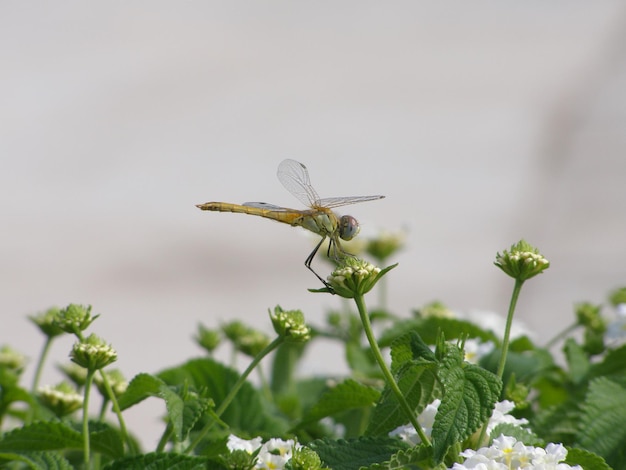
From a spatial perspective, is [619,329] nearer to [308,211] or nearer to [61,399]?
[308,211]

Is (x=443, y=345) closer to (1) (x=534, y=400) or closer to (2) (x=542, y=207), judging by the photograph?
(1) (x=534, y=400)

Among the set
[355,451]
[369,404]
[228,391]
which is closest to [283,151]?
[228,391]

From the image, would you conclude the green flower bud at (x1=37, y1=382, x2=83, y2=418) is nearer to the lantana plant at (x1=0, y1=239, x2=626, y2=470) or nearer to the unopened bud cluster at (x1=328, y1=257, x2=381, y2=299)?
the lantana plant at (x1=0, y1=239, x2=626, y2=470)

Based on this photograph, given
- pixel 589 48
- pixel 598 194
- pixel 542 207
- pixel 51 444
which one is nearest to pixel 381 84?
pixel 589 48

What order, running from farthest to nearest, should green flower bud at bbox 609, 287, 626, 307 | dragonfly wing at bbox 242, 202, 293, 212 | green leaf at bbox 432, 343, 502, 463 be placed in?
green flower bud at bbox 609, 287, 626, 307 → dragonfly wing at bbox 242, 202, 293, 212 → green leaf at bbox 432, 343, 502, 463

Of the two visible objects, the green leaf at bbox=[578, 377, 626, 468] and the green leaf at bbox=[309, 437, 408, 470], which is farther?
the green leaf at bbox=[578, 377, 626, 468]

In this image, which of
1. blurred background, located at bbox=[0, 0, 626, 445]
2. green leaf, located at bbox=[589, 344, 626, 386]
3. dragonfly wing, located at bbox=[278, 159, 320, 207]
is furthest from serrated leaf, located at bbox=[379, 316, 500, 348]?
blurred background, located at bbox=[0, 0, 626, 445]
